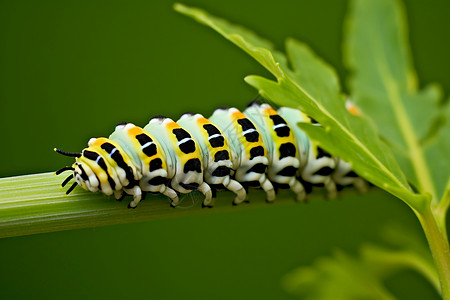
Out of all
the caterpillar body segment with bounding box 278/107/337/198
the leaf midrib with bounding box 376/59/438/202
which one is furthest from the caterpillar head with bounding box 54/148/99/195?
the leaf midrib with bounding box 376/59/438/202

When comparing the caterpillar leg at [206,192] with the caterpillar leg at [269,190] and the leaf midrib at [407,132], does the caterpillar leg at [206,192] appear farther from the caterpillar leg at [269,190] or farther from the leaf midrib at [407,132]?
the leaf midrib at [407,132]

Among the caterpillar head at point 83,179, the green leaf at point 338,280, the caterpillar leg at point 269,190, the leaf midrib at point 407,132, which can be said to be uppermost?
the leaf midrib at point 407,132

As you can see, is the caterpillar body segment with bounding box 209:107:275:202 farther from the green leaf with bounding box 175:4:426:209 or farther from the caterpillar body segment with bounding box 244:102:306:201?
the green leaf with bounding box 175:4:426:209

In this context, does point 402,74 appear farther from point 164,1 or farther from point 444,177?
point 164,1

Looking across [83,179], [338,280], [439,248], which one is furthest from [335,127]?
[338,280]

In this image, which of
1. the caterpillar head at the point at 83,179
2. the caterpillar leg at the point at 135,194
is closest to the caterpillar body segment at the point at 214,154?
the caterpillar leg at the point at 135,194

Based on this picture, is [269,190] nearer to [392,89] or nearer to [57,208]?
[392,89]

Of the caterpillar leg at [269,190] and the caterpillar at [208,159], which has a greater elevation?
the caterpillar at [208,159]

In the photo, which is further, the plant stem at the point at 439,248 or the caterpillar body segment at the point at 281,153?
the caterpillar body segment at the point at 281,153

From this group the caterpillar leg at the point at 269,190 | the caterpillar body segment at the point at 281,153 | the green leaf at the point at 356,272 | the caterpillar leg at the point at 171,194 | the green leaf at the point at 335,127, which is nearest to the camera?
the green leaf at the point at 335,127
